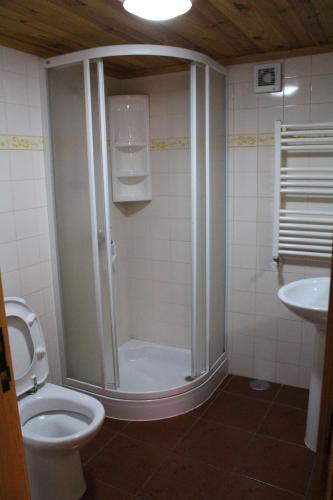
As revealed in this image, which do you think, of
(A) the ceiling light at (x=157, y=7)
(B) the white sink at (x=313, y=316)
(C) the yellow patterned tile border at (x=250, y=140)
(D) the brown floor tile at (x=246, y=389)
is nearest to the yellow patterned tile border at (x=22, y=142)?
(A) the ceiling light at (x=157, y=7)

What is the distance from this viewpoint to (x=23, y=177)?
8.21ft

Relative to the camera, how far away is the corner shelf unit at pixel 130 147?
3.01 metres

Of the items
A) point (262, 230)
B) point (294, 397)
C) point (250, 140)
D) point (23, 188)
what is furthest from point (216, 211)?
point (294, 397)

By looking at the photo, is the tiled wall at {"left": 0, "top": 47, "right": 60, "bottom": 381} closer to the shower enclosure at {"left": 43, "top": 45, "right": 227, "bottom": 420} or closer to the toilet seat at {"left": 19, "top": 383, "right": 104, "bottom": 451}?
the shower enclosure at {"left": 43, "top": 45, "right": 227, "bottom": 420}

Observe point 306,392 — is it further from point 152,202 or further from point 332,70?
point 332,70

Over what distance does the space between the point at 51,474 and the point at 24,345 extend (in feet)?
2.12

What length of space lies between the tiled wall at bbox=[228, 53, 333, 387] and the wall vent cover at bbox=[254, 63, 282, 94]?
42 mm

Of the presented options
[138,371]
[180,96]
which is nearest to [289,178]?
[180,96]

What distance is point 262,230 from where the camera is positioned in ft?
9.64

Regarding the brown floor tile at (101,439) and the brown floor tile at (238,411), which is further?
the brown floor tile at (238,411)

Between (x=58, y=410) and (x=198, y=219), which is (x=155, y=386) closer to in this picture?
(x=58, y=410)

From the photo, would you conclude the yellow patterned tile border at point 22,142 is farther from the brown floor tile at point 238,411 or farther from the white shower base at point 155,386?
the brown floor tile at point 238,411

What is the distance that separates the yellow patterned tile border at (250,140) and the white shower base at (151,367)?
1.59 metres

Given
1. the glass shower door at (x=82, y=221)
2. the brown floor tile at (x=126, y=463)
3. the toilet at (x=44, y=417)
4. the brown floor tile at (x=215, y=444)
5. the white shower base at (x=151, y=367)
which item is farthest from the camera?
the white shower base at (x=151, y=367)
